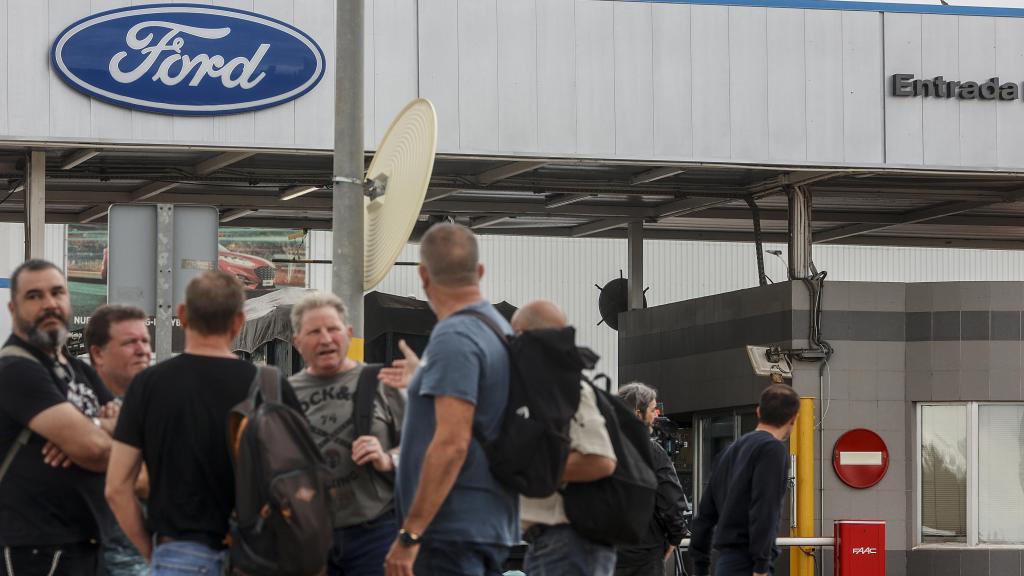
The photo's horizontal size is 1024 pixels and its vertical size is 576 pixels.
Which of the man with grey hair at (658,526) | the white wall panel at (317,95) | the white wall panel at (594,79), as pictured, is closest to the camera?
the man with grey hair at (658,526)

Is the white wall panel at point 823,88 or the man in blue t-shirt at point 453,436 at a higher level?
the white wall panel at point 823,88

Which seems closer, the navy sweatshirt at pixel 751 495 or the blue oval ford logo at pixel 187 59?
the navy sweatshirt at pixel 751 495

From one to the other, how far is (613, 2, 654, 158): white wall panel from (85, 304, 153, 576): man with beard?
28.1 feet

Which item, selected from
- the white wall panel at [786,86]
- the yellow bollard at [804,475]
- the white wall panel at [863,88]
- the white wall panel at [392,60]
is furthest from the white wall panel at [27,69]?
the yellow bollard at [804,475]

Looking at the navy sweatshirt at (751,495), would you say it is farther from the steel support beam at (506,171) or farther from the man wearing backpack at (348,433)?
the steel support beam at (506,171)

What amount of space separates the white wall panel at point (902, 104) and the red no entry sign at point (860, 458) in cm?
273

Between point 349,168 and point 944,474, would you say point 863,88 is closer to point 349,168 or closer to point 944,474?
point 944,474

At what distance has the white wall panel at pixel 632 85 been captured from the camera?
1459 cm

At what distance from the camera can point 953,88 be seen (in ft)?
50.6

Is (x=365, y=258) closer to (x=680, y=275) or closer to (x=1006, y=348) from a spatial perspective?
(x=1006, y=348)

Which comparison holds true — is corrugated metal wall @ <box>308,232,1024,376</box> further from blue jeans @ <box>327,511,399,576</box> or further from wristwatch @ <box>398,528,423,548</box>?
wristwatch @ <box>398,528,423,548</box>

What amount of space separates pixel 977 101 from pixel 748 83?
2.38 m

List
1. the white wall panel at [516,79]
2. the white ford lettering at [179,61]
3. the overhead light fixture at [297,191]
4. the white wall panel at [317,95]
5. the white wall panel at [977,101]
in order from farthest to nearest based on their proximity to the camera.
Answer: the overhead light fixture at [297,191]
the white wall panel at [977,101]
the white wall panel at [516,79]
the white wall panel at [317,95]
the white ford lettering at [179,61]

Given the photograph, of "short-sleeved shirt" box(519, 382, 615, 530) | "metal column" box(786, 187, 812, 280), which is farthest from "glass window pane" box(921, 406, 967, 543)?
"short-sleeved shirt" box(519, 382, 615, 530)
